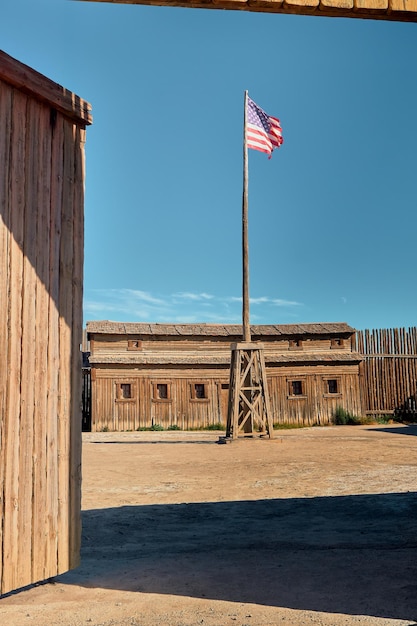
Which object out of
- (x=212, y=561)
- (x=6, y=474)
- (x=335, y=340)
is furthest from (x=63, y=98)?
(x=335, y=340)

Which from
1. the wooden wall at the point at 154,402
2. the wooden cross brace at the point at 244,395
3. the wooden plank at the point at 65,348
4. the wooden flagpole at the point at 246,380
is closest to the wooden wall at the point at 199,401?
the wooden wall at the point at 154,402

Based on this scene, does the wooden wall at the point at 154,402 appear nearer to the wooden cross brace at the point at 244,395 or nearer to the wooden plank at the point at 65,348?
the wooden cross brace at the point at 244,395

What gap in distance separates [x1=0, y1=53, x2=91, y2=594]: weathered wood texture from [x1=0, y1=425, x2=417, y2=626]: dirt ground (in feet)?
1.81

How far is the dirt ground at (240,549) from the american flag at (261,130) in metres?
10.8

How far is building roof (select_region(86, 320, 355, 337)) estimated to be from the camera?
26656mm

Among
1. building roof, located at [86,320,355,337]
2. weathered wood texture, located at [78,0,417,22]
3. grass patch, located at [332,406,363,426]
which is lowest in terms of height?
grass patch, located at [332,406,363,426]

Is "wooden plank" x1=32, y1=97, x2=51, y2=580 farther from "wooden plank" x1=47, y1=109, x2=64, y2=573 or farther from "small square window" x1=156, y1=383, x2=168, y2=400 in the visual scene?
"small square window" x1=156, y1=383, x2=168, y2=400

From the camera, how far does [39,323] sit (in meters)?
5.00

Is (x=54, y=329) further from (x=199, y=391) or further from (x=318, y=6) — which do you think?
(x=199, y=391)

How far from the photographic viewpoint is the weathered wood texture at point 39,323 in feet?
15.3

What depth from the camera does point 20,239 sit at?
4.86 metres

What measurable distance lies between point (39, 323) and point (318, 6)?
11.0 ft

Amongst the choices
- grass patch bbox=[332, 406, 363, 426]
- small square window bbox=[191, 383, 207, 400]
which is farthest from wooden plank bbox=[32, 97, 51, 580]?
grass patch bbox=[332, 406, 363, 426]

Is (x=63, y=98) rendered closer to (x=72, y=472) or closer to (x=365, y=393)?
(x=72, y=472)
